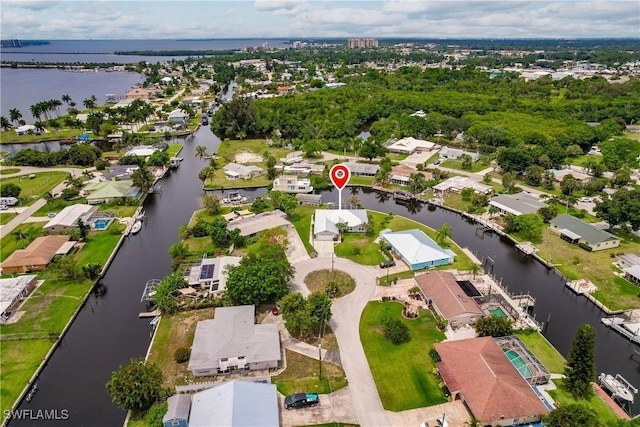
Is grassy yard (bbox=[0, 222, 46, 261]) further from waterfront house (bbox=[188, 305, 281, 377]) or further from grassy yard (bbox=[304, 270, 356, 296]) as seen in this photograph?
grassy yard (bbox=[304, 270, 356, 296])

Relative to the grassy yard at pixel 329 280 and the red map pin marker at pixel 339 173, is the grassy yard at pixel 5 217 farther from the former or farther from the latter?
the red map pin marker at pixel 339 173

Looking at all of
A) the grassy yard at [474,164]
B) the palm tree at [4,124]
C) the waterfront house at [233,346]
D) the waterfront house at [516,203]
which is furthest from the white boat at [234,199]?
the palm tree at [4,124]

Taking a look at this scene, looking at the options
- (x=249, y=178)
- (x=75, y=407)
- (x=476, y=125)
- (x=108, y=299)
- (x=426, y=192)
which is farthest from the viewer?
(x=476, y=125)

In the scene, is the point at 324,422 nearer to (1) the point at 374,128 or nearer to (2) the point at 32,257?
(2) the point at 32,257

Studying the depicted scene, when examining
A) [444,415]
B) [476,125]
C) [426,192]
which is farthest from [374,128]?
[444,415]

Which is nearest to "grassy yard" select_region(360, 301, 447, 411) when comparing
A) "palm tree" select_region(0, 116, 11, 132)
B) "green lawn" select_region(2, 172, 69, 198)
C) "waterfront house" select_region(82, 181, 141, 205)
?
"waterfront house" select_region(82, 181, 141, 205)

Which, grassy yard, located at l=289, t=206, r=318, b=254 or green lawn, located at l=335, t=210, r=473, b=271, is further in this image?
grassy yard, located at l=289, t=206, r=318, b=254
